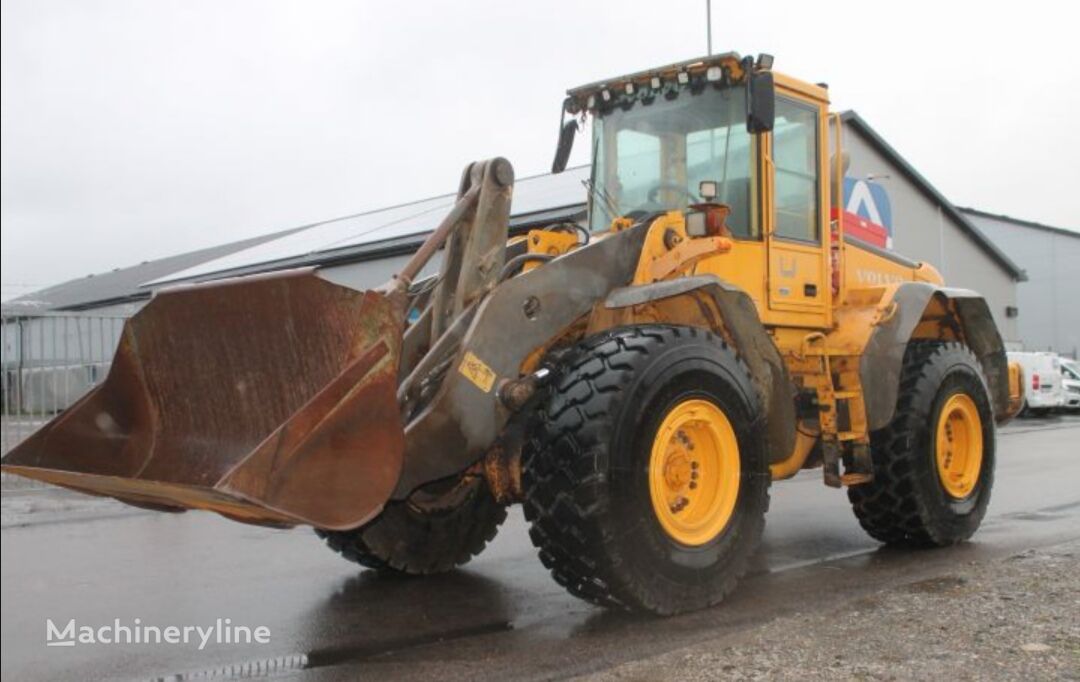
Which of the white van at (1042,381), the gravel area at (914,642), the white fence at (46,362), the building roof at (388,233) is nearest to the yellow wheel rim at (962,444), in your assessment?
the gravel area at (914,642)

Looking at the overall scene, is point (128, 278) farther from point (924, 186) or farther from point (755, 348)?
point (755, 348)

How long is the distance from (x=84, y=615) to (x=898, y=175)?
1025 inches

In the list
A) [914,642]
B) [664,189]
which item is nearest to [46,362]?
[664,189]

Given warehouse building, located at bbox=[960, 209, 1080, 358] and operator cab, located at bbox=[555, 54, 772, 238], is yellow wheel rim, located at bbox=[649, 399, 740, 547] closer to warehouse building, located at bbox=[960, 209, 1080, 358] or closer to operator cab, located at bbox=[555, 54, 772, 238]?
operator cab, located at bbox=[555, 54, 772, 238]

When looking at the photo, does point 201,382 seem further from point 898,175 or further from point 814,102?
point 898,175

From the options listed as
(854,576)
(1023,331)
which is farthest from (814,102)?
(1023,331)

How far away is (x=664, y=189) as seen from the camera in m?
6.38

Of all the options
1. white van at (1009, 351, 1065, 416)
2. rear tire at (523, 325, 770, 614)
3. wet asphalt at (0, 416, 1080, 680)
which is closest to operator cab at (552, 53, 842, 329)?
rear tire at (523, 325, 770, 614)

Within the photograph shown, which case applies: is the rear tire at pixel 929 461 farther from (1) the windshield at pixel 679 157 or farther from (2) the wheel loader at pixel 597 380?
(1) the windshield at pixel 679 157

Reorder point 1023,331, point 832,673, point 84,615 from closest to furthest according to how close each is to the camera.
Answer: point 832,673 → point 84,615 → point 1023,331

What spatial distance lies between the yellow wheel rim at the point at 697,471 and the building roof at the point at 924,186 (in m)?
21.9

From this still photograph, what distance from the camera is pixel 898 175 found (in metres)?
28.2

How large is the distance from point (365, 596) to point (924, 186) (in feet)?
85.2

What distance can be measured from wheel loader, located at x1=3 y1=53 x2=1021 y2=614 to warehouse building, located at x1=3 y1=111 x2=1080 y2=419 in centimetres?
152
